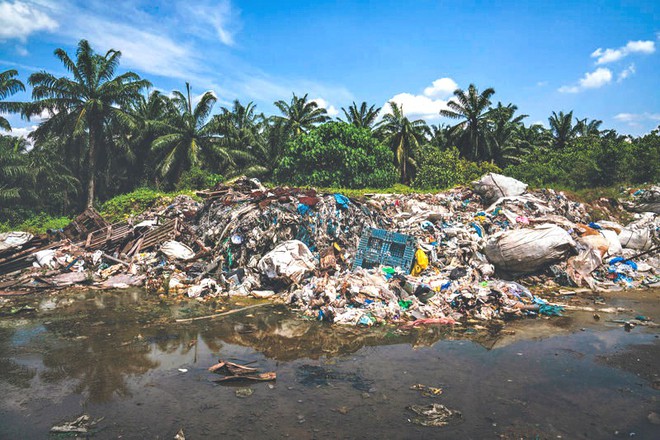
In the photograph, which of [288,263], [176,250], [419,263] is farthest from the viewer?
[176,250]

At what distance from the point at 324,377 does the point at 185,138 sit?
73.4ft

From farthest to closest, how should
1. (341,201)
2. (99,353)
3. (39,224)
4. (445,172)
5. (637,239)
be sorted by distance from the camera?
(445,172) → (39,224) → (637,239) → (341,201) → (99,353)

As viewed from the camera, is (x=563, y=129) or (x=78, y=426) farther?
(x=563, y=129)

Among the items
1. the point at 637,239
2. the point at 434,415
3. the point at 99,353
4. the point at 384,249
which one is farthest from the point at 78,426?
the point at 637,239

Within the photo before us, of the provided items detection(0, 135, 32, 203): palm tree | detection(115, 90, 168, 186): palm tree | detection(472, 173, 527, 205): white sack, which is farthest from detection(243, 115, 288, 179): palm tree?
detection(472, 173, 527, 205): white sack

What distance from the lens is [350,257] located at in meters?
8.11

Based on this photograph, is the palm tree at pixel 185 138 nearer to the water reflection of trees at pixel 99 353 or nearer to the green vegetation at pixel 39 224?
the green vegetation at pixel 39 224

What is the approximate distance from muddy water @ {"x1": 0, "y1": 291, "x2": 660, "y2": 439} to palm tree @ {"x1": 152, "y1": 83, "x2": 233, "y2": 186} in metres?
18.1

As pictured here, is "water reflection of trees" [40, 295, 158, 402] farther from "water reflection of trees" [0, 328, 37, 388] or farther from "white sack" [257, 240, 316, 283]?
"white sack" [257, 240, 316, 283]

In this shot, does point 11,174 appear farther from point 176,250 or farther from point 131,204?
point 176,250

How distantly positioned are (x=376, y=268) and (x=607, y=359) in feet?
12.9

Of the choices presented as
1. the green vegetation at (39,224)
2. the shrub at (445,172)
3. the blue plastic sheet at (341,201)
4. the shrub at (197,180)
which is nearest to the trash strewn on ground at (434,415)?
the blue plastic sheet at (341,201)

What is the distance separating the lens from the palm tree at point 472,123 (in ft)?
81.3

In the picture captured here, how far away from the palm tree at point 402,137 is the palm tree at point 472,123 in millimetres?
2498
